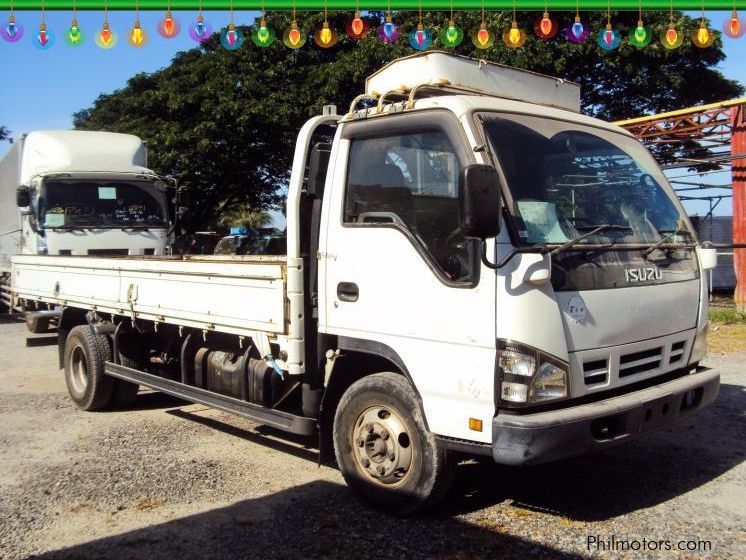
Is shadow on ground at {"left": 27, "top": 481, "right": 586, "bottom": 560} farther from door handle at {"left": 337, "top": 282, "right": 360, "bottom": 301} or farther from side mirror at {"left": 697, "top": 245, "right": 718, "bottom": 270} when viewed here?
side mirror at {"left": 697, "top": 245, "right": 718, "bottom": 270}

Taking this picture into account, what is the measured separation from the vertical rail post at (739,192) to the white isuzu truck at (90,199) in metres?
11.2

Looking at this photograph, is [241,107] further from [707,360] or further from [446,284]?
[446,284]

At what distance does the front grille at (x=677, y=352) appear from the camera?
4477 mm

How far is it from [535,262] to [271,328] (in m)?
1.96

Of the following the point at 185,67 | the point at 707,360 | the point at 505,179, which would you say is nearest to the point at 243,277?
the point at 505,179

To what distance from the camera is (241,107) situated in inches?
739

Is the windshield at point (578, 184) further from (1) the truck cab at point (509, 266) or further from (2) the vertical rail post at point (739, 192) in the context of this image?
(2) the vertical rail post at point (739, 192)

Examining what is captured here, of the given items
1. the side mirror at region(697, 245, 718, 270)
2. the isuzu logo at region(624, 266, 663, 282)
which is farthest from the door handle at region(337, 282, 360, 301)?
the side mirror at region(697, 245, 718, 270)

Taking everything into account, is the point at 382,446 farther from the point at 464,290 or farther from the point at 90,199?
the point at 90,199

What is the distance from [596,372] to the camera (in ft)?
12.9

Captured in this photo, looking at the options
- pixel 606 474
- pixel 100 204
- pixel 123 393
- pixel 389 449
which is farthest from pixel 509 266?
pixel 100 204

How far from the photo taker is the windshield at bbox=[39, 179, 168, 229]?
10.8m

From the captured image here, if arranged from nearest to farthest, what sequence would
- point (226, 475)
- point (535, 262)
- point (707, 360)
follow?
1. point (535, 262)
2. point (226, 475)
3. point (707, 360)

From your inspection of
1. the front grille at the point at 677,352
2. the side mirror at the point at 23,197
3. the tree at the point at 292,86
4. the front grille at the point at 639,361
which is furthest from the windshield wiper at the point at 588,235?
the tree at the point at 292,86
